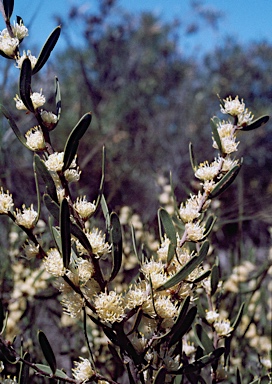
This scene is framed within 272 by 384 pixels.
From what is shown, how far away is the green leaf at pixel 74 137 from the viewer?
39cm

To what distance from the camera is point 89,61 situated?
5.37 meters

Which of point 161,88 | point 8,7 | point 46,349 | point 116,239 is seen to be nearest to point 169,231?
point 116,239

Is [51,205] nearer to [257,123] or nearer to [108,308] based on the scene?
[108,308]

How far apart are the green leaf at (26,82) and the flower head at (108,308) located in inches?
7.6

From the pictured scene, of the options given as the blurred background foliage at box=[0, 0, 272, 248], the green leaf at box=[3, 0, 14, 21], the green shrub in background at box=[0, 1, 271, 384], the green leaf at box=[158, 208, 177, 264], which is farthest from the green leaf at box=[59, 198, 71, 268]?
the blurred background foliage at box=[0, 0, 272, 248]

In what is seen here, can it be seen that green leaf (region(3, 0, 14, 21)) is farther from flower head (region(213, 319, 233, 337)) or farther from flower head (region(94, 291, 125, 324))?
flower head (region(213, 319, 233, 337))

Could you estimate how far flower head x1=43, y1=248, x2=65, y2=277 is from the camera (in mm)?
417

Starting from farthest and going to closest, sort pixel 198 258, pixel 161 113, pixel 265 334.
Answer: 1. pixel 161 113
2. pixel 265 334
3. pixel 198 258

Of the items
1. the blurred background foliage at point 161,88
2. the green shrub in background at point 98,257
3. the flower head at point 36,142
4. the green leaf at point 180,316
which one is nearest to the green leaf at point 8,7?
the green shrub in background at point 98,257

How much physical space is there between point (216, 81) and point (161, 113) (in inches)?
35.9

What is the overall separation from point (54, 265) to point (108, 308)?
65mm

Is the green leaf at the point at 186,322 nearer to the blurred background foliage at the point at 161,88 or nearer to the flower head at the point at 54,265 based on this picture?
the flower head at the point at 54,265

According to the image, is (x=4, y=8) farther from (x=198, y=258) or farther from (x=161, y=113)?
(x=161, y=113)

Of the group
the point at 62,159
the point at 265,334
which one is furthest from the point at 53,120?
the point at 265,334
